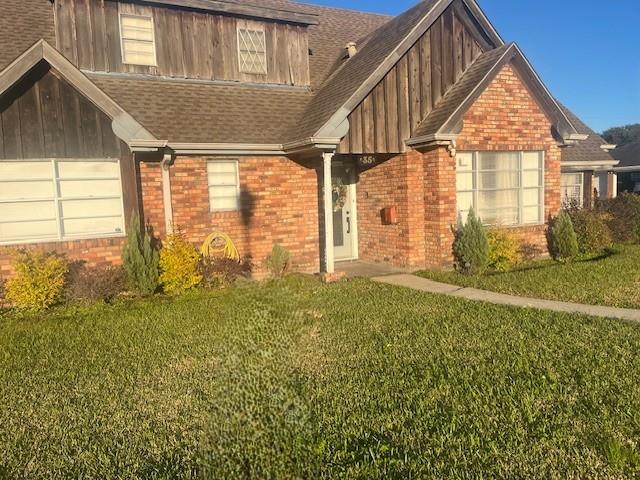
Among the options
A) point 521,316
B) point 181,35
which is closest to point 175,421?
point 521,316

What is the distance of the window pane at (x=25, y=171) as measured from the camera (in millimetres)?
8977

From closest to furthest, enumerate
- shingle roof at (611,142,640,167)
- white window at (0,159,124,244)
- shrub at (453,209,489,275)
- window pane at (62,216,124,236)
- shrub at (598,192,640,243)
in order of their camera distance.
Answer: white window at (0,159,124,244) → window pane at (62,216,124,236) → shrub at (453,209,489,275) → shrub at (598,192,640,243) → shingle roof at (611,142,640,167)

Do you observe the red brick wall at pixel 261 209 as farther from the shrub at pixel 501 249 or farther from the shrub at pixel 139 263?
the shrub at pixel 501 249

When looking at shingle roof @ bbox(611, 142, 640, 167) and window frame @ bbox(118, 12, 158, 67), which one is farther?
shingle roof @ bbox(611, 142, 640, 167)

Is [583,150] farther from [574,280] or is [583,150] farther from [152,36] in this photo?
[152,36]

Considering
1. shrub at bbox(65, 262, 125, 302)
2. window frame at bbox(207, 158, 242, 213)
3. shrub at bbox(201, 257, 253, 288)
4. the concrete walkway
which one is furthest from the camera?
window frame at bbox(207, 158, 242, 213)

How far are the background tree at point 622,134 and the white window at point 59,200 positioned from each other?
8755 cm

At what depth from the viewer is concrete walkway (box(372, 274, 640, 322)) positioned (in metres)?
7.25

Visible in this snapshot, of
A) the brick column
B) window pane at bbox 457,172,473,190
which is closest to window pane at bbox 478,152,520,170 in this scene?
window pane at bbox 457,172,473,190

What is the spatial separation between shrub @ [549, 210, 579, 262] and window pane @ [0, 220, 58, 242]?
11.0m

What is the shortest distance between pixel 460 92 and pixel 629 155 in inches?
977

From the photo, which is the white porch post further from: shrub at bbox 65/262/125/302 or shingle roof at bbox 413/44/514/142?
shrub at bbox 65/262/125/302

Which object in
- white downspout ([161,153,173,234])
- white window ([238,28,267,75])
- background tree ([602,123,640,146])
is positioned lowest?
white downspout ([161,153,173,234])

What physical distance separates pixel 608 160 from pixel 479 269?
9.89 metres
